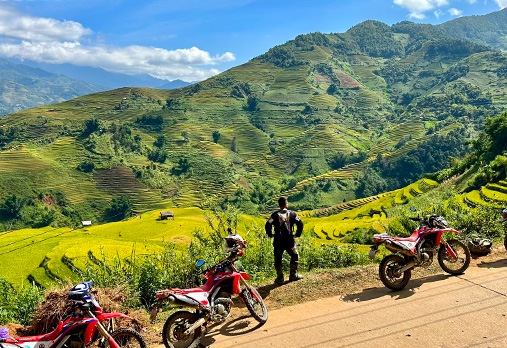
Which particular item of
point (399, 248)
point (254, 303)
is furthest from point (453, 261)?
point (254, 303)

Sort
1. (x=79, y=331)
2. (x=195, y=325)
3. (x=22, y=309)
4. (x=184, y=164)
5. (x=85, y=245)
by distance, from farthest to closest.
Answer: (x=184, y=164)
(x=85, y=245)
(x=22, y=309)
(x=195, y=325)
(x=79, y=331)

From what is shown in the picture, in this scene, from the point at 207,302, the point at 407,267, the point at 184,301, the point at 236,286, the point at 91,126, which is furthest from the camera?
the point at 91,126

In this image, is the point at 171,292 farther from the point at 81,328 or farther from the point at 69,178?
the point at 69,178

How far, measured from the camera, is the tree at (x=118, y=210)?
94.4 meters

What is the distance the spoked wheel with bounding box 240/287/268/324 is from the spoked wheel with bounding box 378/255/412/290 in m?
2.52

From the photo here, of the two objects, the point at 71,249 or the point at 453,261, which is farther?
the point at 71,249

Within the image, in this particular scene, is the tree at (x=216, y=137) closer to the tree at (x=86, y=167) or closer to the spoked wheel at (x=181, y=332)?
the tree at (x=86, y=167)

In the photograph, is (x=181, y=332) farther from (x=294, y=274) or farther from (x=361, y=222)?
(x=361, y=222)

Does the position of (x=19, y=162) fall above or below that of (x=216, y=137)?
below

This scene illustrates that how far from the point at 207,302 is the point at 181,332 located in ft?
1.85

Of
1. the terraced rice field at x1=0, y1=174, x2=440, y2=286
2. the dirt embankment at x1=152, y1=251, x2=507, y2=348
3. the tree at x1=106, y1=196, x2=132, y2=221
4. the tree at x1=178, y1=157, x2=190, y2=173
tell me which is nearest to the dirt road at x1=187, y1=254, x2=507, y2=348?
the dirt embankment at x1=152, y1=251, x2=507, y2=348

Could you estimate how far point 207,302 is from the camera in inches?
209

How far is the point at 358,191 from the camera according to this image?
364ft

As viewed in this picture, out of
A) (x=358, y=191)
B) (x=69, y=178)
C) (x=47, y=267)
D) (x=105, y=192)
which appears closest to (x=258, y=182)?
(x=358, y=191)
